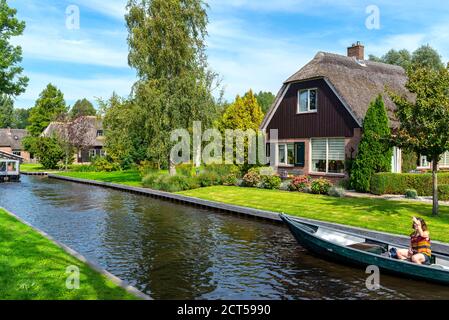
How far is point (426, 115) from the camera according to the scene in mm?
16156

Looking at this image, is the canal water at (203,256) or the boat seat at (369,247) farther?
the boat seat at (369,247)

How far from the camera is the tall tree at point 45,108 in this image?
3322 inches

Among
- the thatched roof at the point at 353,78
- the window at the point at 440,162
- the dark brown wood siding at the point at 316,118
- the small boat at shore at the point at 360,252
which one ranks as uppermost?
the thatched roof at the point at 353,78

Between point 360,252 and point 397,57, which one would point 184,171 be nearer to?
point 360,252

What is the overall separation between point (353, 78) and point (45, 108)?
72234 mm

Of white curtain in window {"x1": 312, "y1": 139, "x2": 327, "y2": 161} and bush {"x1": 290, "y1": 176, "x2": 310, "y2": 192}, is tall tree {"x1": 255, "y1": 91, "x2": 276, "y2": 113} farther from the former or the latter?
bush {"x1": 290, "y1": 176, "x2": 310, "y2": 192}

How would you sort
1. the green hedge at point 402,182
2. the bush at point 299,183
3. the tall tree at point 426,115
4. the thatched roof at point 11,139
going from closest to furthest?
the tall tree at point 426,115
the green hedge at point 402,182
the bush at point 299,183
the thatched roof at point 11,139

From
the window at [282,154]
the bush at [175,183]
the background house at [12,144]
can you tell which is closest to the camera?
the bush at [175,183]

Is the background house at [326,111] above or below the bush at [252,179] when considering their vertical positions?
above

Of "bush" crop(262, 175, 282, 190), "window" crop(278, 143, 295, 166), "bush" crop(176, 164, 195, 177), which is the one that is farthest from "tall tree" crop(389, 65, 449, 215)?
"bush" crop(176, 164, 195, 177)

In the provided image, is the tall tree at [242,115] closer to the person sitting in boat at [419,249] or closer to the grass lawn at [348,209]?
the grass lawn at [348,209]

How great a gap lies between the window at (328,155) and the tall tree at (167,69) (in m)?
8.70

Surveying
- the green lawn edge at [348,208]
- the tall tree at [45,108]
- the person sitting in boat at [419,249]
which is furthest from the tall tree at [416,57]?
the tall tree at [45,108]
